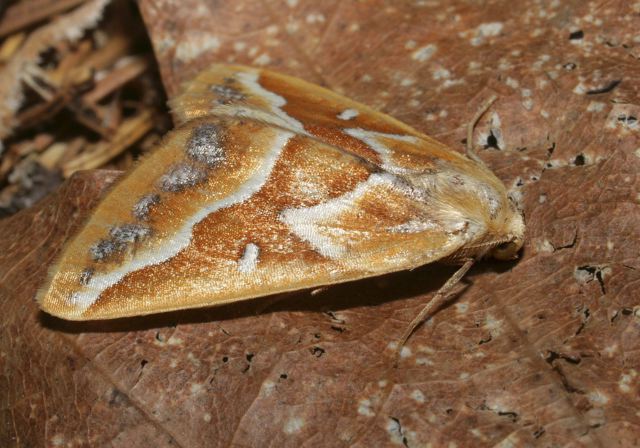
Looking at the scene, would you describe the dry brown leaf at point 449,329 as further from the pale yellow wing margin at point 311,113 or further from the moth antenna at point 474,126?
the pale yellow wing margin at point 311,113

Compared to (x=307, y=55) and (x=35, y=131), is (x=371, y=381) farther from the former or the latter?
(x=35, y=131)

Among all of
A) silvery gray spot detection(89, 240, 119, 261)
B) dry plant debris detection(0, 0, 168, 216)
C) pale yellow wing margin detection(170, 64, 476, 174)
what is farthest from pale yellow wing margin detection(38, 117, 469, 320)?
dry plant debris detection(0, 0, 168, 216)

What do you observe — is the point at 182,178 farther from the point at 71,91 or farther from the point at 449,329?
the point at 71,91

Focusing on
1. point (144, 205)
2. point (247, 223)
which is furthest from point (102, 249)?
point (247, 223)

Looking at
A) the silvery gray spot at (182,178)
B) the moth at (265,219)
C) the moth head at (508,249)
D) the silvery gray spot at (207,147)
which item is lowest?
the moth head at (508,249)

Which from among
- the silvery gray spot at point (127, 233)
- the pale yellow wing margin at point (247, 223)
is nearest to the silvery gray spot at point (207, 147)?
the pale yellow wing margin at point (247, 223)

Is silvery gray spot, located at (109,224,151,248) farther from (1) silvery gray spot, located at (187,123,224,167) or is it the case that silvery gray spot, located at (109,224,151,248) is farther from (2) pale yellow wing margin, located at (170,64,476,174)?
(2) pale yellow wing margin, located at (170,64,476,174)

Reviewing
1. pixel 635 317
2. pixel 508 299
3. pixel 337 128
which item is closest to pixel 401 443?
pixel 508 299
